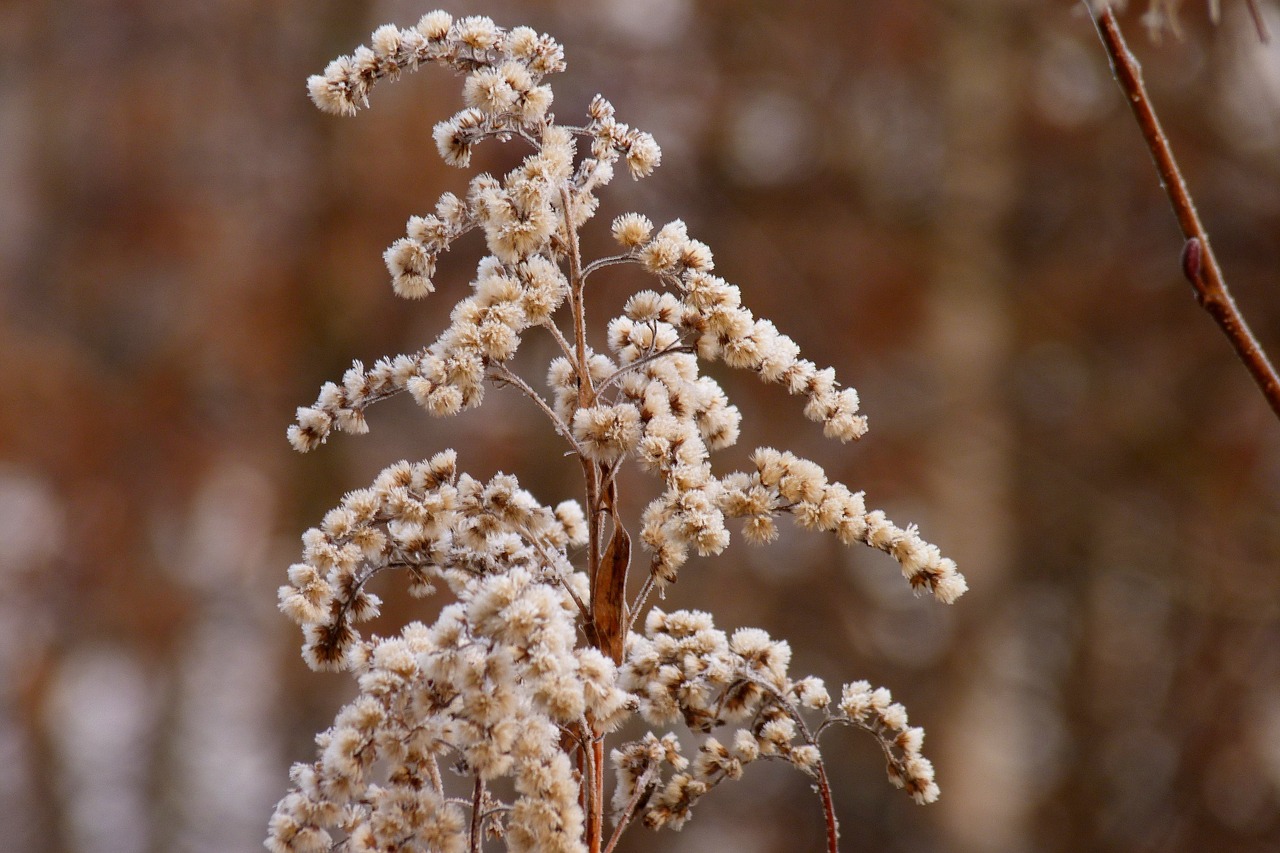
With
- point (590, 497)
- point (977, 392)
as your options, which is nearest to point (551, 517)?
point (590, 497)

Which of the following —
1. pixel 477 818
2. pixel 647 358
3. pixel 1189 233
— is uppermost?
pixel 647 358

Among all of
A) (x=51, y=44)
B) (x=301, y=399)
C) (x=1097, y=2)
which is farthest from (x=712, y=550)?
(x=51, y=44)

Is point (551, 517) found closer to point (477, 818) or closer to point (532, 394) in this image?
point (532, 394)

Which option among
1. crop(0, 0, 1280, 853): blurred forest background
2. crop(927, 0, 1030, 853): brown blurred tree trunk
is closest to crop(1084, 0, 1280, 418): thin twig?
crop(0, 0, 1280, 853): blurred forest background

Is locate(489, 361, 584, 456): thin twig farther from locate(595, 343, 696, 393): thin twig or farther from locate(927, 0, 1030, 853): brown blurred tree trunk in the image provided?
locate(927, 0, 1030, 853): brown blurred tree trunk

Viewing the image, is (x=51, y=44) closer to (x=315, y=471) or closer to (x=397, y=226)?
(x=397, y=226)

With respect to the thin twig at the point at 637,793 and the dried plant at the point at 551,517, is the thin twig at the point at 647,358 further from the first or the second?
the thin twig at the point at 637,793

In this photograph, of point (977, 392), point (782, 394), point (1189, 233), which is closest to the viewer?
point (1189, 233)
